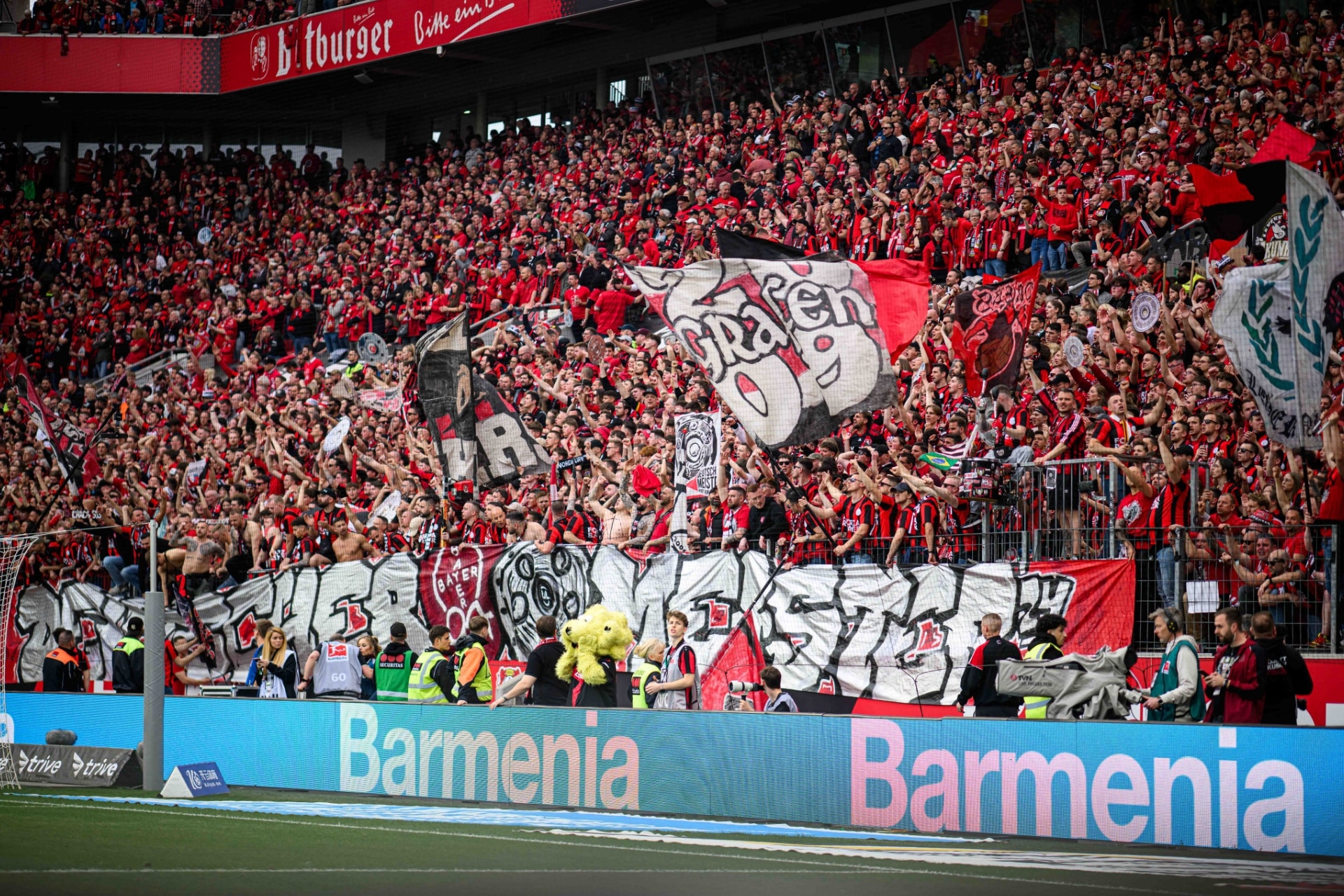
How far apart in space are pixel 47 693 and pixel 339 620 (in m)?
3.02

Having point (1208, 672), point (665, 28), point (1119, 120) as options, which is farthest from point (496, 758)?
point (665, 28)

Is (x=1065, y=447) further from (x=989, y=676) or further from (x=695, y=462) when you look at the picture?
(x=695, y=462)

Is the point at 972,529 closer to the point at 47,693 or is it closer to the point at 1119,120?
the point at 1119,120

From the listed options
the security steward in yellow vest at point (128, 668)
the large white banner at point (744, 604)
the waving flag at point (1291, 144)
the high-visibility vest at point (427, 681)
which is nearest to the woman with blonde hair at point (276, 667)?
the security steward in yellow vest at point (128, 668)

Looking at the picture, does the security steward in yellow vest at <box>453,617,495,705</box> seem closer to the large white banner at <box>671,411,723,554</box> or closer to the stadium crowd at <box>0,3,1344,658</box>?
the stadium crowd at <box>0,3,1344,658</box>

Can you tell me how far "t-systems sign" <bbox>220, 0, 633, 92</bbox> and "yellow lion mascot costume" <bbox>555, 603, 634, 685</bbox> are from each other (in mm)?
18208

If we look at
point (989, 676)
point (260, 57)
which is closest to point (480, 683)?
point (989, 676)

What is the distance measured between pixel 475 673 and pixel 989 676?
4617 mm

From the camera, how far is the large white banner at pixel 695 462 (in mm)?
15469

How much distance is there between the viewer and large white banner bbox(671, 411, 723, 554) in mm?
15469

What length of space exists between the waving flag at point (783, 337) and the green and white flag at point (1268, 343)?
315cm

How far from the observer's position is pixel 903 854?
352 inches

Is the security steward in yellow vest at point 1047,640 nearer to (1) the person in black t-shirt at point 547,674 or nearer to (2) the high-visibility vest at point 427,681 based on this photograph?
(1) the person in black t-shirt at point 547,674

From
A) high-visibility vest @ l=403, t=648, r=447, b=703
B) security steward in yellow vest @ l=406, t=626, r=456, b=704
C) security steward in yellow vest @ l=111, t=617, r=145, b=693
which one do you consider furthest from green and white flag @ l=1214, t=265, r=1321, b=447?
security steward in yellow vest @ l=111, t=617, r=145, b=693
